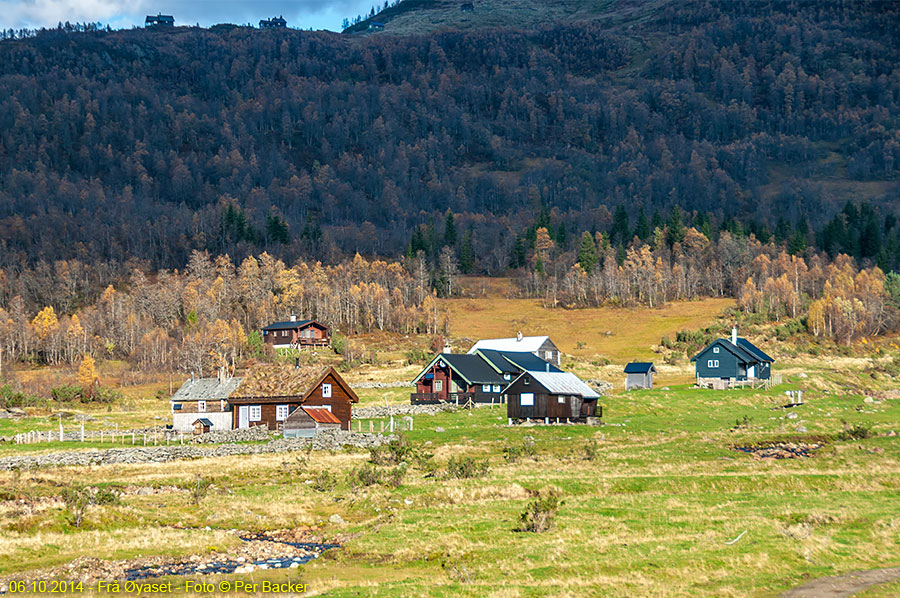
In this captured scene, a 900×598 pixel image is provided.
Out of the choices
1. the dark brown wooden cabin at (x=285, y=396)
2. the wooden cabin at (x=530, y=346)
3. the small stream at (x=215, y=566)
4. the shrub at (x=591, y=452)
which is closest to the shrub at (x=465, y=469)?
the shrub at (x=591, y=452)

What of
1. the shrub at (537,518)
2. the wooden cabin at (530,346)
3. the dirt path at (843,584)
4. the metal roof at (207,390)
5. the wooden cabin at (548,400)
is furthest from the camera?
the wooden cabin at (530,346)

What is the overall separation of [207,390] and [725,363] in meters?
50.5

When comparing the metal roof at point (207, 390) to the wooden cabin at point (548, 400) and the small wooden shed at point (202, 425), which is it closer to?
the small wooden shed at point (202, 425)

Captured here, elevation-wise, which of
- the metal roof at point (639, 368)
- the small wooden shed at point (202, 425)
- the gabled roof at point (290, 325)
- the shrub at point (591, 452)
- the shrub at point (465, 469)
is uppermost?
the gabled roof at point (290, 325)

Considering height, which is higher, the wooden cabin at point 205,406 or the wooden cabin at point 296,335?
the wooden cabin at point 296,335

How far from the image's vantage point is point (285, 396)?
2820 inches

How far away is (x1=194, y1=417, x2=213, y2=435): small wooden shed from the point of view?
72250 mm

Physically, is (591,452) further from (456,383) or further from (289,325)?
(289,325)

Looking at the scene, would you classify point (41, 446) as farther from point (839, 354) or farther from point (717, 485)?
point (839, 354)

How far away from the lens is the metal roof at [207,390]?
74.4 metres

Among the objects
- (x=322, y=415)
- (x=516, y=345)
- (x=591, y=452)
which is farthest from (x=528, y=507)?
(x=516, y=345)

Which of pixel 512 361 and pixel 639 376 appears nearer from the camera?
pixel 512 361

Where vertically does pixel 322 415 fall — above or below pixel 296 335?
below

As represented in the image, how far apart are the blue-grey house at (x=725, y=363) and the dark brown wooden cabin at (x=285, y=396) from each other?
38568 mm
